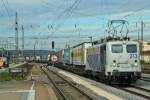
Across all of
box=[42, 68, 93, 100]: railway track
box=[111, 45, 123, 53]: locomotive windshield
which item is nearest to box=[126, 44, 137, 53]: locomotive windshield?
box=[111, 45, 123, 53]: locomotive windshield

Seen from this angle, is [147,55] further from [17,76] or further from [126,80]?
[126,80]

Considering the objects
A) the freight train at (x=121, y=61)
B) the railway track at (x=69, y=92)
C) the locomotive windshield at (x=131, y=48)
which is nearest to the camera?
the railway track at (x=69, y=92)

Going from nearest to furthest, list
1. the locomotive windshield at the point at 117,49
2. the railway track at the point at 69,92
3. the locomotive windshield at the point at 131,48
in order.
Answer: the railway track at the point at 69,92 < the locomotive windshield at the point at 131,48 < the locomotive windshield at the point at 117,49

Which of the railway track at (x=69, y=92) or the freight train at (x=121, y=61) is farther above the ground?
the freight train at (x=121, y=61)

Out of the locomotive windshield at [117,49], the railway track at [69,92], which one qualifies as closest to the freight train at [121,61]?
the locomotive windshield at [117,49]

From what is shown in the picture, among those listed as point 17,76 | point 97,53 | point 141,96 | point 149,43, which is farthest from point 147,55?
point 141,96

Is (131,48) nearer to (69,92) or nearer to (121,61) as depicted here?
(121,61)

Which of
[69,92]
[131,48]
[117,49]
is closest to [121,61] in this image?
[117,49]

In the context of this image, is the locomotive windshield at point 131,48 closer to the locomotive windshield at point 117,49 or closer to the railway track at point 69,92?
the locomotive windshield at point 117,49

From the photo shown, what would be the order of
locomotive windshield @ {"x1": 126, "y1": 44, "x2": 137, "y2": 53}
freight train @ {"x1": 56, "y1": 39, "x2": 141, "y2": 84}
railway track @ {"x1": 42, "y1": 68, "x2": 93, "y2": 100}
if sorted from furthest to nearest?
locomotive windshield @ {"x1": 126, "y1": 44, "x2": 137, "y2": 53} → freight train @ {"x1": 56, "y1": 39, "x2": 141, "y2": 84} → railway track @ {"x1": 42, "y1": 68, "x2": 93, "y2": 100}

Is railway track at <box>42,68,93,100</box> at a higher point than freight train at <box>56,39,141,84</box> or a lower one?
lower

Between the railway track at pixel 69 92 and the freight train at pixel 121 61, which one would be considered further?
the freight train at pixel 121 61

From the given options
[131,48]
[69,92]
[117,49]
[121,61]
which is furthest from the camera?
[117,49]

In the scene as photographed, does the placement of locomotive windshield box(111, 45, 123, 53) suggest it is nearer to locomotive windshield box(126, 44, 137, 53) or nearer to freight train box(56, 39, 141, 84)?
freight train box(56, 39, 141, 84)
